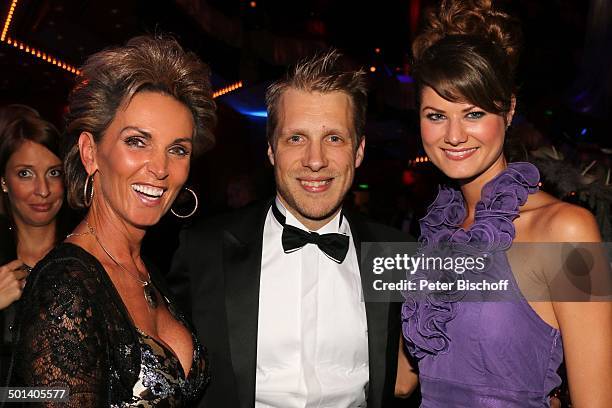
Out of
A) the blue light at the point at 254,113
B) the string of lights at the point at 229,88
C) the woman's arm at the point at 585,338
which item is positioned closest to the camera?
the woman's arm at the point at 585,338

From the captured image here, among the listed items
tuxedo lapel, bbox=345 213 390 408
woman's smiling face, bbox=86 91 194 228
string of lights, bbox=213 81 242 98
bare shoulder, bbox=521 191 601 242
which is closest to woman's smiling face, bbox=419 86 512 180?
bare shoulder, bbox=521 191 601 242

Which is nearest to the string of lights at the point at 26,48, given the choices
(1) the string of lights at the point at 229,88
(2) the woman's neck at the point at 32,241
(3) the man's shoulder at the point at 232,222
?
(2) the woman's neck at the point at 32,241

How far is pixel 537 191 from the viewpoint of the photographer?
214 centimetres

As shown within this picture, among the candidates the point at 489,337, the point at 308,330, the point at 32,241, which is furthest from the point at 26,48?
the point at 489,337

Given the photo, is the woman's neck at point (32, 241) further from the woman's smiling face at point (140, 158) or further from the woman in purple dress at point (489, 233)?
the woman in purple dress at point (489, 233)

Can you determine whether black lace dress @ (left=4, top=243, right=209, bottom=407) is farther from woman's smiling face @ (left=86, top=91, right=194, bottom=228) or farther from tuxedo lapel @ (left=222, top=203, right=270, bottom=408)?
tuxedo lapel @ (left=222, top=203, right=270, bottom=408)

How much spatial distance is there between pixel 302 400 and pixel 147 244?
2248 millimetres

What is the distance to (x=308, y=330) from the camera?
2.41 metres

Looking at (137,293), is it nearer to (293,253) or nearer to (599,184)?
(293,253)

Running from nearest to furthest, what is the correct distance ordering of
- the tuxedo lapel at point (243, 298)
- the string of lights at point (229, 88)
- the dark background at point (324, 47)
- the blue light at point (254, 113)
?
1. the tuxedo lapel at point (243, 298)
2. the dark background at point (324, 47)
3. the string of lights at point (229, 88)
4. the blue light at point (254, 113)

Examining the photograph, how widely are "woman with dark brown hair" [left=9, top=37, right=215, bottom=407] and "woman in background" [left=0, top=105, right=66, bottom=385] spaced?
94 centimetres

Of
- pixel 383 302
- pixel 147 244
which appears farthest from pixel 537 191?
pixel 147 244

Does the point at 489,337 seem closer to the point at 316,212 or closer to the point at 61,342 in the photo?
the point at 316,212

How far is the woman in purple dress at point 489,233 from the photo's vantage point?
189 cm
